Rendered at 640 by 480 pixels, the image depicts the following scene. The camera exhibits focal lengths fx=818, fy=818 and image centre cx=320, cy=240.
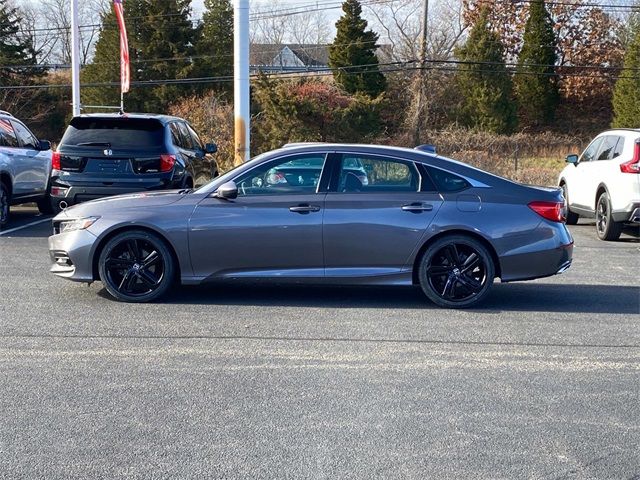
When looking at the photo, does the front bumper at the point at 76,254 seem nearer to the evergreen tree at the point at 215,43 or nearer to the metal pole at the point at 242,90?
the metal pole at the point at 242,90

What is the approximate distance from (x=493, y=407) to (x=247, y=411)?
1.50m

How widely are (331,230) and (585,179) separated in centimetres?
768

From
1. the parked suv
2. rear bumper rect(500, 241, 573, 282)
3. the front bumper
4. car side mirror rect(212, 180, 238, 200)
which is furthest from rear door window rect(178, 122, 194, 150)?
rear bumper rect(500, 241, 573, 282)

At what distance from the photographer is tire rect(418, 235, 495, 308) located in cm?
757

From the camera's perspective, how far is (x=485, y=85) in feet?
149

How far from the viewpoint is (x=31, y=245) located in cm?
1112

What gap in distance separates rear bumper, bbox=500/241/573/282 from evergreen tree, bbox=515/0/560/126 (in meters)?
42.7

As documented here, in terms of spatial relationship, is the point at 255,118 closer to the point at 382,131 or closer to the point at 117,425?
the point at 382,131

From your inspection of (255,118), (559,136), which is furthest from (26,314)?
(559,136)

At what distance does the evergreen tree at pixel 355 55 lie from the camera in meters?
43.8

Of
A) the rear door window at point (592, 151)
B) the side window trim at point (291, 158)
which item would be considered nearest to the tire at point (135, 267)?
the side window trim at point (291, 158)

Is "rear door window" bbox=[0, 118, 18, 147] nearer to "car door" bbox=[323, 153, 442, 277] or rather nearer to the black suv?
the black suv

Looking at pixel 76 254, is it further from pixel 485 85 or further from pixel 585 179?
pixel 485 85

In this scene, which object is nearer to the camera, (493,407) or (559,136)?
(493,407)
